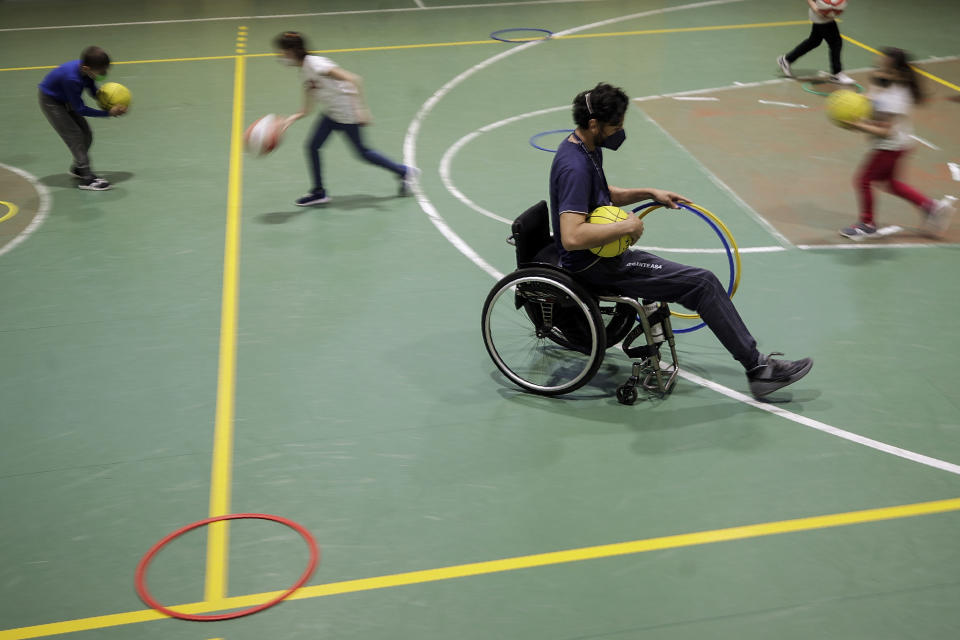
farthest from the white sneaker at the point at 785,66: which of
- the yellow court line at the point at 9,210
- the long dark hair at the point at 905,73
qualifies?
the yellow court line at the point at 9,210

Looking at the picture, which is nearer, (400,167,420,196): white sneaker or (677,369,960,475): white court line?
(677,369,960,475): white court line

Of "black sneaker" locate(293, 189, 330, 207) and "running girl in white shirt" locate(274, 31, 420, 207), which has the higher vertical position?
"running girl in white shirt" locate(274, 31, 420, 207)

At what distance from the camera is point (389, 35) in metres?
15.6

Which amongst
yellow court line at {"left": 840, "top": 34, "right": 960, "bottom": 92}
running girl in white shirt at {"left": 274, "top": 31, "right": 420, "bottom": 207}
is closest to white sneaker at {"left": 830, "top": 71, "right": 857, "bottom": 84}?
yellow court line at {"left": 840, "top": 34, "right": 960, "bottom": 92}

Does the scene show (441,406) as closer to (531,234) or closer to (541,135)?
(531,234)

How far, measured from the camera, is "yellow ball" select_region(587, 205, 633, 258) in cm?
567

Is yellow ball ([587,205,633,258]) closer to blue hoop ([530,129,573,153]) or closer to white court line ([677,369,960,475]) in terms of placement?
white court line ([677,369,960,475])

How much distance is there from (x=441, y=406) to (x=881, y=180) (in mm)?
4913

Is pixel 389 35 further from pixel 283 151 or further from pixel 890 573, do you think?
pixel 890 573

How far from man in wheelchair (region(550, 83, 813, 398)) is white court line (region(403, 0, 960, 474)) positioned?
26 centimetres

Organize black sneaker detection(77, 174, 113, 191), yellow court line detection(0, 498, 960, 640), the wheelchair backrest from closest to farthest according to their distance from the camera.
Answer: yellow court line detection(0, 498, 960, 640), the wheelchair backrest, black sneaker detection(77, 174, 113, 191)

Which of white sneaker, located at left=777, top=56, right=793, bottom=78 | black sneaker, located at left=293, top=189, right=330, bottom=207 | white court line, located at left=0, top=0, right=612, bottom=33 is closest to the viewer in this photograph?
black sneaker, located at left=293, top=189, right=330, bottom=207

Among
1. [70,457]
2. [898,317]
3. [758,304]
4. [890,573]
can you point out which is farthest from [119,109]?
[890,573]

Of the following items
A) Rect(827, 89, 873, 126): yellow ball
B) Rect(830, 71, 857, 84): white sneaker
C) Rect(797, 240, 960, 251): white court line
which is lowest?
Rect(797, 240, 960, 251): white court line
